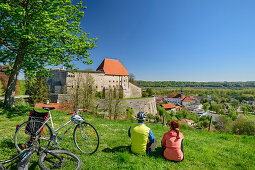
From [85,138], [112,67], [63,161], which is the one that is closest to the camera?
[63,161]

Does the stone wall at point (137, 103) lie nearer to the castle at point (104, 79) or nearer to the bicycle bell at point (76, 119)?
the castle at point (104, 79)

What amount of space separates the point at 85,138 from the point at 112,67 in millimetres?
41758

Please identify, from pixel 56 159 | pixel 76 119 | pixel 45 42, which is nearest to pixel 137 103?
pixel 45 42

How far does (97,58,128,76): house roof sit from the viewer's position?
141 ft

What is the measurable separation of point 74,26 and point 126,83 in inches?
1516

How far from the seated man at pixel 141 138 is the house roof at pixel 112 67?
3863 cm

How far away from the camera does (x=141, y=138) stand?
145 inches

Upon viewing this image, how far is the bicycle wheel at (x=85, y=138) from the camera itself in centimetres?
373

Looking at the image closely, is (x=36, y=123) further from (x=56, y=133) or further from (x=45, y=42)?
(x=45, y=42)

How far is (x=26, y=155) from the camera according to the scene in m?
2.46

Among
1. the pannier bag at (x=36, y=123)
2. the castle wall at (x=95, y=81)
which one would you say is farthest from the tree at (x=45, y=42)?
the castle wall at (x=95, y=81)

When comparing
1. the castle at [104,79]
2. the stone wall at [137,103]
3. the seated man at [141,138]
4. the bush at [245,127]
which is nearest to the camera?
the seated man at [141,138]

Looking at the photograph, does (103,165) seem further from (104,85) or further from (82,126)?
(104,85)

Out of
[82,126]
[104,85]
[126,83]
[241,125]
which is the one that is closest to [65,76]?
[104,85]
